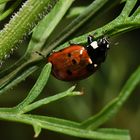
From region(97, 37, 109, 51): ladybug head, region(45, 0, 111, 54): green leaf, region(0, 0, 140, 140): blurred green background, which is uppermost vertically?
region(45, 0, 111, 54): green leaf

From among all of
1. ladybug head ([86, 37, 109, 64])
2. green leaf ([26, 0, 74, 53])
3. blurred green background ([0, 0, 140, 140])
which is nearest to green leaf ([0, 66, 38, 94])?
green leaf ([26, 0, 74, 53])

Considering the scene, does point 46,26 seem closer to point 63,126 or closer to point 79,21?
point 79,21

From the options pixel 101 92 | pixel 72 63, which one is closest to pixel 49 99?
pixel 72 63

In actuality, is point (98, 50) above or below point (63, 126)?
below

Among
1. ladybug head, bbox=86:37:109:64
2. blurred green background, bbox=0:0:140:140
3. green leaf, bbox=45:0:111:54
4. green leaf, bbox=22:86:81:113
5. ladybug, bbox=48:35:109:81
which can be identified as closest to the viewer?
green leaf, bbox=22:86:81:113

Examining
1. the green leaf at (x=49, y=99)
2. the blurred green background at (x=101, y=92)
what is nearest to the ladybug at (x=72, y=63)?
the green leaf at (x=49, y=99)

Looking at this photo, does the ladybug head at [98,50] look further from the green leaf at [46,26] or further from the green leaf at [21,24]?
the green leaf at [21,24]

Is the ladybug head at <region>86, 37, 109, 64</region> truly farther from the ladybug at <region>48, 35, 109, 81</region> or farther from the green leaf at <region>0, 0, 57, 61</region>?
the green leaf at <region>0, 0, 57, 61</region>

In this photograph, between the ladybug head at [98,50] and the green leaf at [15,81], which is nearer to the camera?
the green leaf at [15,81]

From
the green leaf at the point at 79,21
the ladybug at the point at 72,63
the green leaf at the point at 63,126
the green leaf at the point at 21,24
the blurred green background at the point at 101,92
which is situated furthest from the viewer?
the blurred green background at the point at 101,92

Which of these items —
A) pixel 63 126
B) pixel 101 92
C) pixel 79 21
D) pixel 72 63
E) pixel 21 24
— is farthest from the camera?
pixel 101 92

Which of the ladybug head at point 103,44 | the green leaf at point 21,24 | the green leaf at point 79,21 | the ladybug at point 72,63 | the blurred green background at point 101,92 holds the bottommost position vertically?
the blurred green background at point 101,92
